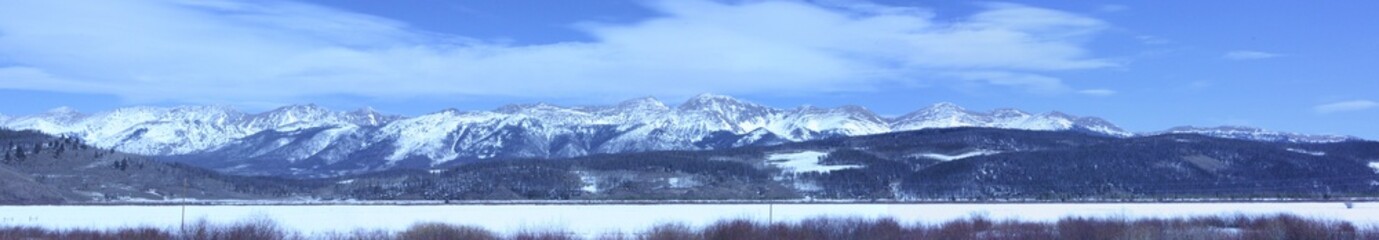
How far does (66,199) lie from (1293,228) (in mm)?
138574

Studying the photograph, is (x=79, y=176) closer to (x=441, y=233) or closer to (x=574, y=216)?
(x=574, y=216)

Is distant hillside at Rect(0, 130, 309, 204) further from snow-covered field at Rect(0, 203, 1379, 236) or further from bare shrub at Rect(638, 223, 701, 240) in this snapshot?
bare shrub at Rect(638, 223, 701, 240)

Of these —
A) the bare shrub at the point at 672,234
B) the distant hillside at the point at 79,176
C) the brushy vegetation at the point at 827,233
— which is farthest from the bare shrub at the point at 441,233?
the distant hillside at the point at 79,176

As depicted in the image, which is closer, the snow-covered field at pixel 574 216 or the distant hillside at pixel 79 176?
the snow-covered field at pixel 574 216

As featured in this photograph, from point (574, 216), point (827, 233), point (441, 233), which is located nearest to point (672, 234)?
point (827, 233)

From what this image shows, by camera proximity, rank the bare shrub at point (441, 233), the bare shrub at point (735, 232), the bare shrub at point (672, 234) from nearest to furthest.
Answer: the bare shrub at point (672, 234), the bare shrub at point (735, 232), the bare shrub at point (441, 233)

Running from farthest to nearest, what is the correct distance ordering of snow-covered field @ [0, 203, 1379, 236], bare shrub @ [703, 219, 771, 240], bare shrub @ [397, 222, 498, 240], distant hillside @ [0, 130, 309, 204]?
1. distant hillside @ [0, 130, 309, 204]
2. snow-covered field @ [0, 203, 1379, 236]
3. bare shrub @ [397, 222, 498, 240]
4. bare shrub @ [703, 219, 771, 240]

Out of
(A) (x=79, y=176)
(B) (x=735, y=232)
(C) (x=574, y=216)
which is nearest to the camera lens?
(B) (x=735, y=232)

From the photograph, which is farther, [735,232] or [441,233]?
[441,233]

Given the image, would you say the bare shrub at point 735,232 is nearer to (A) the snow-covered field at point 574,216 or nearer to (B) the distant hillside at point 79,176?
(A) the snow-covered field at point 574,216

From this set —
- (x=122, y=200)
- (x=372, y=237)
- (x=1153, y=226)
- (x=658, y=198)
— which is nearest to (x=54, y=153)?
(x=122, y=200)

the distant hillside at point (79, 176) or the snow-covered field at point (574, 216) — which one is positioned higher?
the distant hillside at point (79, 176)

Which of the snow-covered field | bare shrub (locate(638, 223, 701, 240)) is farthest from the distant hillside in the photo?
bare shrub (locate(638, 223, 701, 240))

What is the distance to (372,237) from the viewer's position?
55.6 meters
